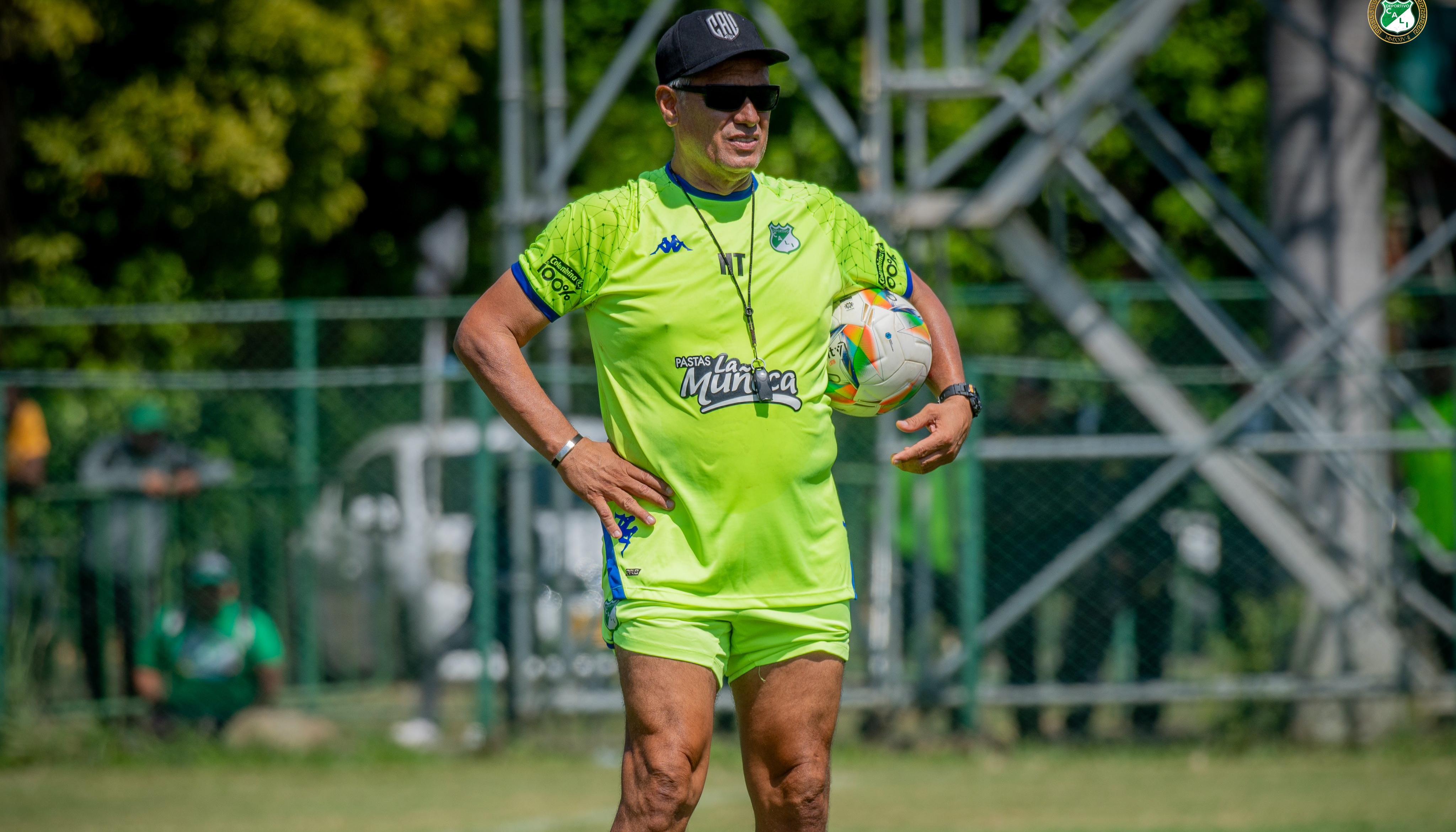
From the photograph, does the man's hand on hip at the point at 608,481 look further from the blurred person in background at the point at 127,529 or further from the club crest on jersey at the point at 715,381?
the blurred person in background at the point at 127,529

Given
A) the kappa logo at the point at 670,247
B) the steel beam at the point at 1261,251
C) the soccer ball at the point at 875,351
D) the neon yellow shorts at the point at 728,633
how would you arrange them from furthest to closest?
1. the steel beam at the point at 1261,251
2. the soccer ball at the point at 875,351
3. the kappa logo at the point at 670,247
4. the neon yellow shorts at the point at 728,633

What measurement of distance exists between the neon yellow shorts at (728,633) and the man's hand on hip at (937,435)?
433mm

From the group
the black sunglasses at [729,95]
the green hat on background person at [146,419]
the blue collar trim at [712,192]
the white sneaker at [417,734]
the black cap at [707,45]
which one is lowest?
the white sneaker at [417,734]

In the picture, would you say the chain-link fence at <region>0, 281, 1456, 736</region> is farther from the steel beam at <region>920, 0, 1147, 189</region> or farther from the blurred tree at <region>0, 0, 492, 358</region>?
the blurred tree at <region>0, 0, 492, 358</region>

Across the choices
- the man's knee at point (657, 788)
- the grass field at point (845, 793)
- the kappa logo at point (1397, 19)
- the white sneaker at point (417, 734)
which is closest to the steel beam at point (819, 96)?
the kappa logo at point (1397, 19)

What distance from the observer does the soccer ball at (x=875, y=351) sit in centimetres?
496

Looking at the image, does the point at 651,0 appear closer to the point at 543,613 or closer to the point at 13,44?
the point at 13,44

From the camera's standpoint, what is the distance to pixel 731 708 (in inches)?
447

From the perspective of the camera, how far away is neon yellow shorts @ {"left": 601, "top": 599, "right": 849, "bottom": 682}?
15.2ft

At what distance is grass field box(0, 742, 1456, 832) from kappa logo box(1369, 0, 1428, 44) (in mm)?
4291

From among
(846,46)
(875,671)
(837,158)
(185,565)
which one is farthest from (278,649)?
(846,46)

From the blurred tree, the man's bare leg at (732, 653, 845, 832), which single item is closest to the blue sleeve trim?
the man's bare leg at (732, 653, 845, 832)

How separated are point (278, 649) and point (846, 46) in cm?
1253

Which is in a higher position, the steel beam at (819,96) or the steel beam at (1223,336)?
the steel beam at (819,96)
